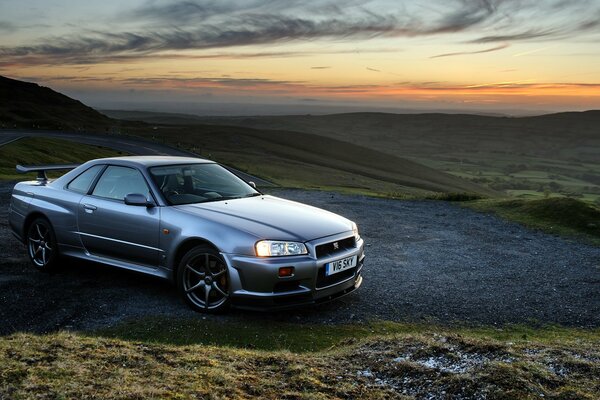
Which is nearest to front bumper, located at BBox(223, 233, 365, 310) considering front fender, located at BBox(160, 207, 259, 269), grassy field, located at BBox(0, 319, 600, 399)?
front fender, located at BBox(160, 207, 259, 269)

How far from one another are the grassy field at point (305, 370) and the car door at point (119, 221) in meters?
2.24

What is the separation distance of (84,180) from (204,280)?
279 centimetres

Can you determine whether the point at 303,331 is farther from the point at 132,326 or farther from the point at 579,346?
the point at 579,346

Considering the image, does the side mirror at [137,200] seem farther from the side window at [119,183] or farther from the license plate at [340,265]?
the license plate at [340,265]

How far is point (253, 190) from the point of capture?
8.35 meters

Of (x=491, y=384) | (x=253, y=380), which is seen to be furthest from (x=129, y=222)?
(x=491, y=384)

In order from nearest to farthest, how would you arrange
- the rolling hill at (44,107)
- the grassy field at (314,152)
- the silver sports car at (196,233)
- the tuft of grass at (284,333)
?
the tuft of grass at (284,333), the silver sports car at (196,233), the grassy field at (314,152), the rolling hill at (44,107)

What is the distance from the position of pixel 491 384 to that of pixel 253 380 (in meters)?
1.72

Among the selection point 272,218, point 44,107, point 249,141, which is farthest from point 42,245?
point 44,107

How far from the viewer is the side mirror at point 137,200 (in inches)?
276

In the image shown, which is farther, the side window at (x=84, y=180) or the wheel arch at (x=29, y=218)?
the wheel arch at (x=29, y=218)

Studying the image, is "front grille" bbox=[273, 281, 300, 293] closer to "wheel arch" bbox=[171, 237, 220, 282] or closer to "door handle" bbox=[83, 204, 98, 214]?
"wheel arch" bbox=[171, 237, 220, 282]

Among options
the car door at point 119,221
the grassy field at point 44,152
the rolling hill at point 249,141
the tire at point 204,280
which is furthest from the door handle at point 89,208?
the rolling hill at point 249,141

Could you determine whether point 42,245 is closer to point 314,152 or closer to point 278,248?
point 278,248
